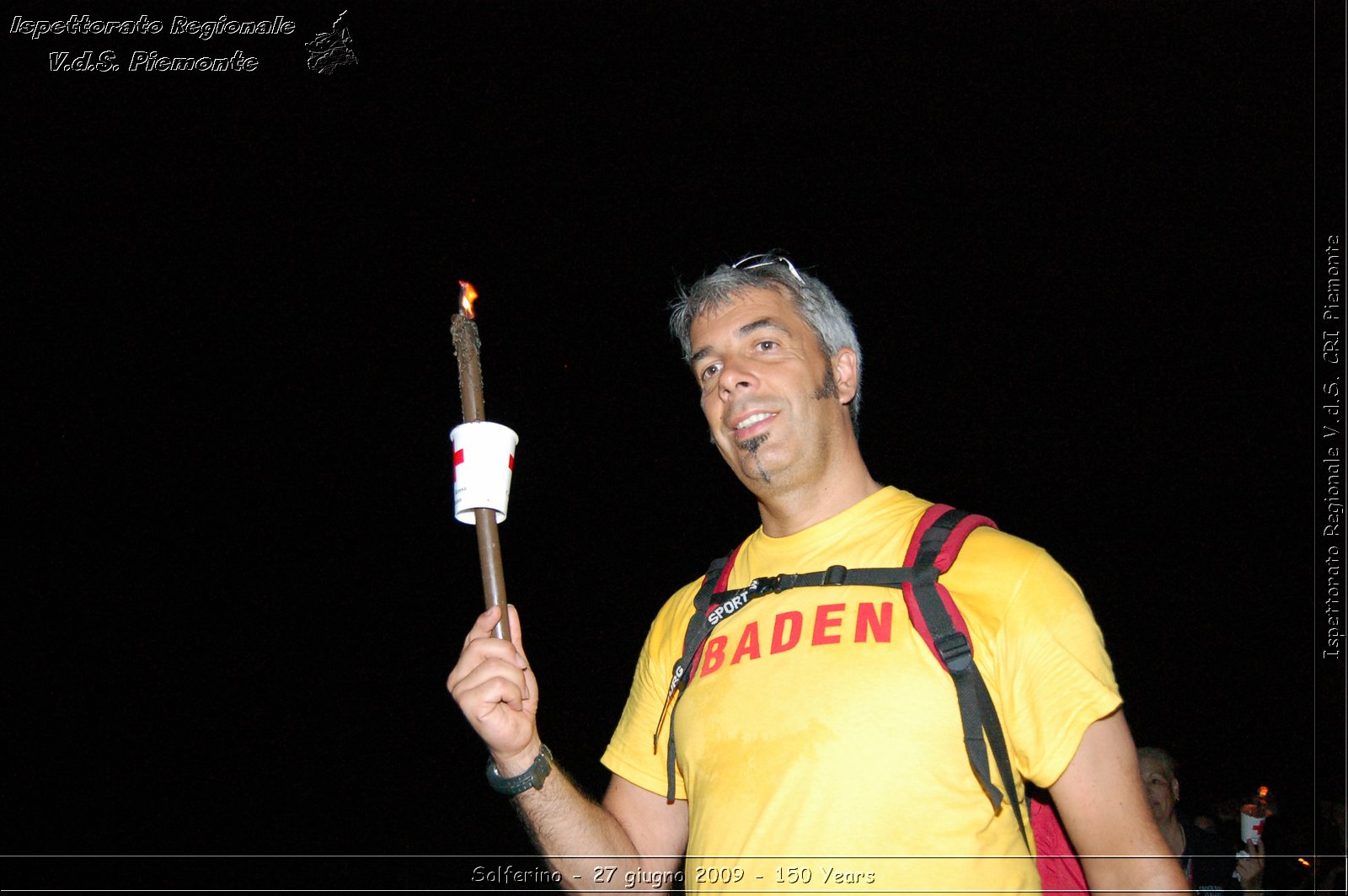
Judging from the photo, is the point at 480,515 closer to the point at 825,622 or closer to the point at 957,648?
the point at 825,622

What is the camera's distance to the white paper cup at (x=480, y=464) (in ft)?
7.88

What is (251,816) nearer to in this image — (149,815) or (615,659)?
(149,815)

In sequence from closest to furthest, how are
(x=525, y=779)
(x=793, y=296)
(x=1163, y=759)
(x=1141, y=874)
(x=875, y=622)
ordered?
(x=1141, y=874) → (x=875, y=622) → (x=525, y=779) → (x=793, y=296) → (x=1163, y=759)

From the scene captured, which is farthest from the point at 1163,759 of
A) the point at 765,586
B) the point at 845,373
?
the point at 765,586

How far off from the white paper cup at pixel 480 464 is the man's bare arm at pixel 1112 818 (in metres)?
1.61

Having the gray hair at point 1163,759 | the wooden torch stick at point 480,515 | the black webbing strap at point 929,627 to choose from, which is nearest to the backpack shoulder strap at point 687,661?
the black webbing strap at point 929,627

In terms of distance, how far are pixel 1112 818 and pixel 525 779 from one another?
1.52 meters

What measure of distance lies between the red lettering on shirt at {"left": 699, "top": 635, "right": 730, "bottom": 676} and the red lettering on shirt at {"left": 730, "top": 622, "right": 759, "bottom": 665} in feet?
0.18

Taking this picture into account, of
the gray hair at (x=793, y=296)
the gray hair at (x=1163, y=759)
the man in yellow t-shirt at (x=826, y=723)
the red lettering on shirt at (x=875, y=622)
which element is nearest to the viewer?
the man in yellow t-shirt at (x=826, y=723)

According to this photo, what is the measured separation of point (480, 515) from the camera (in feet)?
7.98

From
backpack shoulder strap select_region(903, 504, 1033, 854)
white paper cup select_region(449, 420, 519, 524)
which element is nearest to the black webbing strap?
backpack shoulder strap select_region(903, 504, 1033, 854)

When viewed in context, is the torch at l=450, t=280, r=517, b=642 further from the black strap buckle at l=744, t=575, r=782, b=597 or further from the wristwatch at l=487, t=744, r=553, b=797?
the black strap buckle at l=744, t=575, r=782, b=597

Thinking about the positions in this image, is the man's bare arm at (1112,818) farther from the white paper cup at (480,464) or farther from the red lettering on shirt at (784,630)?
the white paper cup at (480,464)

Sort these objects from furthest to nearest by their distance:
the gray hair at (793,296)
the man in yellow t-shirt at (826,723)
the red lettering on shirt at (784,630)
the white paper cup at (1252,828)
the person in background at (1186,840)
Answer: the white paper cup at (1252,828)
the person in background at (1186,840)
the gray hair at (793,296)
the red lettering on shirt at (784,630)
the man in yellow t-shirt at (826,723)
